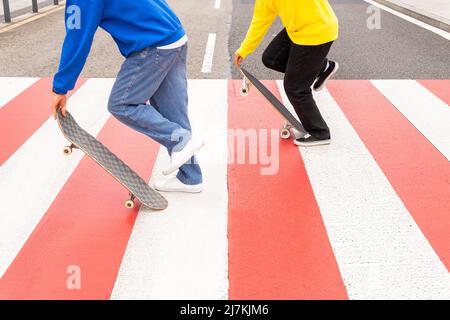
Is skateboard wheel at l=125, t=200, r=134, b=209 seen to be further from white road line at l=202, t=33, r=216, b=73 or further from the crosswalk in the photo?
white road line at l=202, t=33, r=216, b=73

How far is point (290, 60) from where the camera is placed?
4.22m

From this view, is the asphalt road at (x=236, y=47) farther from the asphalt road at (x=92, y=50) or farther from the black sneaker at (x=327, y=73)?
the black sneaker at (x=327, y=73)

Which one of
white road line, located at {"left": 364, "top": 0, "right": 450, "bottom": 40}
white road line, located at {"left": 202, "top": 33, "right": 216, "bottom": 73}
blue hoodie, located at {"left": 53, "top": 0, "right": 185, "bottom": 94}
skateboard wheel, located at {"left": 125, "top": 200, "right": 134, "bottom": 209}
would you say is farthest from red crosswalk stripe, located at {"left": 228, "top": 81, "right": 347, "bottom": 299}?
white road line, located at {"left": 364, "top": 0, "right": 450, "bottom": 40}

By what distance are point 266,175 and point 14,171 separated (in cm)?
188

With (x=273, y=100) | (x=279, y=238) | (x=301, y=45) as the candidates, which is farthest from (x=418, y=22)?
(x=279, y=238)

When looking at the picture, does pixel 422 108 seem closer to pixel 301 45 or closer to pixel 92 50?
pixel 301 45

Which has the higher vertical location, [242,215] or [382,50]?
[242,215]

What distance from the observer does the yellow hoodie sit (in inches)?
155

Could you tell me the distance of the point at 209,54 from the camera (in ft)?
25.5

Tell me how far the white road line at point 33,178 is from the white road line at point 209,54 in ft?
6.28

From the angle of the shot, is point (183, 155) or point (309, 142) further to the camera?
point (309, 142)

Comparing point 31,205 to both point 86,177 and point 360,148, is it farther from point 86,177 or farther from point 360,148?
point 360,148

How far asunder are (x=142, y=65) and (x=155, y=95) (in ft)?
1.10

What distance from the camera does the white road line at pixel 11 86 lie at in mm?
5695
